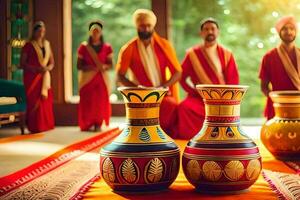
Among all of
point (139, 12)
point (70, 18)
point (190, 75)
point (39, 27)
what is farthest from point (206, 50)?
point (70, 18)

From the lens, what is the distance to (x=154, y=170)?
7.98ft

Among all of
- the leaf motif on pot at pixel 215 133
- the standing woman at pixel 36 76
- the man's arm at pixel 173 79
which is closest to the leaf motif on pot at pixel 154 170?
the leaf motif on pot at pixel 215 133

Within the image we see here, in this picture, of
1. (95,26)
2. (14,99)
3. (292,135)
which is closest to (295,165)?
(292,135)

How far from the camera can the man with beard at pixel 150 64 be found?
18.5 feet

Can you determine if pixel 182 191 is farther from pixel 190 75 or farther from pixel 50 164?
pixel 190 75

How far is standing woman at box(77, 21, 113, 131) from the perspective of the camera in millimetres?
6914

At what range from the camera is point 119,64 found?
576 centimetres

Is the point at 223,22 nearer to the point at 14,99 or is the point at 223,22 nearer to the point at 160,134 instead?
the point at 14,99

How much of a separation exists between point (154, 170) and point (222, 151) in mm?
326

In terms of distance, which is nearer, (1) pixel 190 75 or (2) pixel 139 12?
(2) pixel 139 12

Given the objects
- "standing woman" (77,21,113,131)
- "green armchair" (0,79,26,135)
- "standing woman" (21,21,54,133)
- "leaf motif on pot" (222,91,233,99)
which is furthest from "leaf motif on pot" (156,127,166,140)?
"standing woman" (21,21,54,133)

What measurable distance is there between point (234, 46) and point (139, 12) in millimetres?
3959

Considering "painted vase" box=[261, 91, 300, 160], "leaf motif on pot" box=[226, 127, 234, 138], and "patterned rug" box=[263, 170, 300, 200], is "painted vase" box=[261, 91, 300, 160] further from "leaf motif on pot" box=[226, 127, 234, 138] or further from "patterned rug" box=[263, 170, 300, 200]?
"leaf motif on pot" box=[226, 127, 234, 138]

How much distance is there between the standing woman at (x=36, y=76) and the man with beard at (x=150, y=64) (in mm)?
1690
